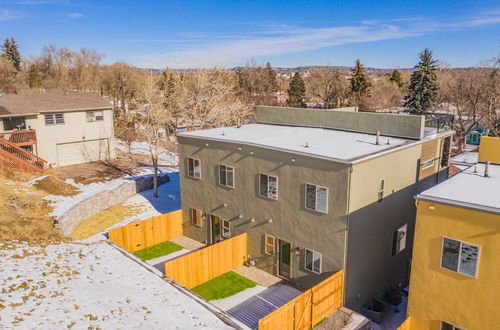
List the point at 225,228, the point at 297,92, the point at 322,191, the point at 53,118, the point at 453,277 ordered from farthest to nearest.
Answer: the point at 297,92 → the point at 53,118 → the point at 225,228 → the point at 322,191 → the point at 453,277

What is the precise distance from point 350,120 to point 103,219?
16.5 m

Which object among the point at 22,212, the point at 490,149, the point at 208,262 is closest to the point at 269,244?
the point at 208,262

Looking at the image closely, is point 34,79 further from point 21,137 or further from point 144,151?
point 21,137

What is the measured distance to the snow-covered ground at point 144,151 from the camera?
4084 cm

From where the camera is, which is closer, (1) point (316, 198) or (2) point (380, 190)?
(1) point (316, 198)

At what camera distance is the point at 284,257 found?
57.6ft

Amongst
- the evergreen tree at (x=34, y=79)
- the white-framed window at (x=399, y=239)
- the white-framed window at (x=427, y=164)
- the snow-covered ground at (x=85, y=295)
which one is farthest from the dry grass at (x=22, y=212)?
the evergreen tree at (x=34, y=79)

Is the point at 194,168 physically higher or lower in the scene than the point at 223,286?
higher

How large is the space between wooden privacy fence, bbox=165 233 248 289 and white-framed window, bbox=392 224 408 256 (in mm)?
7169

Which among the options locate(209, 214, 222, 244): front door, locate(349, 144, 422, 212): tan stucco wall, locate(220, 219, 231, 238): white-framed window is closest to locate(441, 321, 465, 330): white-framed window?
locate(349, 144, 422, 212): tan stucco wall

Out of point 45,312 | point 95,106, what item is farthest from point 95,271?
point 95,106

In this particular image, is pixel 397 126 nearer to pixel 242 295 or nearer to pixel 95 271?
pixel 242 295

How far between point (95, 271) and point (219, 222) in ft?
22.9

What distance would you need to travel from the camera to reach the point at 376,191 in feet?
51.4
